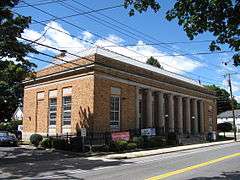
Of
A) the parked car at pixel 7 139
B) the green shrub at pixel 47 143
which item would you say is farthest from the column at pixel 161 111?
the parked car at pixel 7 139

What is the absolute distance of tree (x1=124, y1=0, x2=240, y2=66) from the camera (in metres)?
11.9

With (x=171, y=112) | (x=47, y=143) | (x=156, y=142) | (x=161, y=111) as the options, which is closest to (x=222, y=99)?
(x=171, y=112)

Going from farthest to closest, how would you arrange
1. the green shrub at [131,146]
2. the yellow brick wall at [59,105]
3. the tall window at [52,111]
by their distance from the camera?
the tall window at [52,111], the yellow brick wall at [59,105], the green shrub at [131,146]

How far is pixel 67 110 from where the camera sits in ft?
121

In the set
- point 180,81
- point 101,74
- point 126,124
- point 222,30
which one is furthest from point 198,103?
point 222,30

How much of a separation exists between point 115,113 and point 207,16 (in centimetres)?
2494

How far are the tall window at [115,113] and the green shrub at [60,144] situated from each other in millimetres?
6641

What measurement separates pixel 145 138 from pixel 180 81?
16.0m

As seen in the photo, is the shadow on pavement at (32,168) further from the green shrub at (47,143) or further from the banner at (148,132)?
A: the banner at (148,132)

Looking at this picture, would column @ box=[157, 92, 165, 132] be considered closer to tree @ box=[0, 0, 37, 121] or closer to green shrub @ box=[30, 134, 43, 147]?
green shrub @ box=[30, 134, 43, 147]

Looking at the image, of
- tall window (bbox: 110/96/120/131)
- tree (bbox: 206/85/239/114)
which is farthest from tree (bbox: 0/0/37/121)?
tree (bbox: 206/85/239/114)

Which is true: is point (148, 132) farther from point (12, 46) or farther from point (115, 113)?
point (12, 46)

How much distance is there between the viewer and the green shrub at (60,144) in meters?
29.8

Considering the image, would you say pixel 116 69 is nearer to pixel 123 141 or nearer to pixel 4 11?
pixel 123 141
